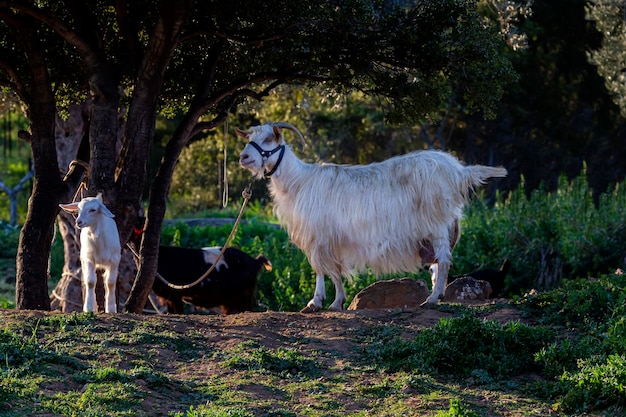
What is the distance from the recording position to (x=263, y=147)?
34.1ft

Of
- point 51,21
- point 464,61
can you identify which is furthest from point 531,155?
point 51,21

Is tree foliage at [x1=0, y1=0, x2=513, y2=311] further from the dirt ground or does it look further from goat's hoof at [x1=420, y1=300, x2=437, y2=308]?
goat's hoof at [x1=420, y1=300, x2=437, y2=308]

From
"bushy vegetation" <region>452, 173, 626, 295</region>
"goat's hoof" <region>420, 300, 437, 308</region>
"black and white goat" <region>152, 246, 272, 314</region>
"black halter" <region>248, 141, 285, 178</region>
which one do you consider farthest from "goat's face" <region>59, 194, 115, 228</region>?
"bushy vegetation" <region>452, 173, 626, 295</region>

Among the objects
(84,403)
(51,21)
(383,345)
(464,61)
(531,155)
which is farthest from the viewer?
(531,155)

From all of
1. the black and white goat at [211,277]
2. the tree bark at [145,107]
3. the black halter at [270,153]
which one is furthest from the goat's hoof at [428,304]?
the black and white goat at [211,277]

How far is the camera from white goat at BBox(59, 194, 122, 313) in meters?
9.21

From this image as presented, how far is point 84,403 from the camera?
6.59 meters

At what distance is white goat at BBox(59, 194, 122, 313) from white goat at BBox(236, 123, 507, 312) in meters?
1.62

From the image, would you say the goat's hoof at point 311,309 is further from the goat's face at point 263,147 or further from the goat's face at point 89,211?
the goat's face at point 89,211

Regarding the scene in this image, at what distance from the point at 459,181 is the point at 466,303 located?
124 centimetres

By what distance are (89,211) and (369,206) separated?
109 inches

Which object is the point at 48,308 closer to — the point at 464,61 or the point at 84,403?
the point at 84,403

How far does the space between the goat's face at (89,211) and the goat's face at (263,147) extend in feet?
5.57

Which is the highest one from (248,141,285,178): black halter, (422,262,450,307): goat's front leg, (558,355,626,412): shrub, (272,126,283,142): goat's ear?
(272,126,283,142): goat's ear
